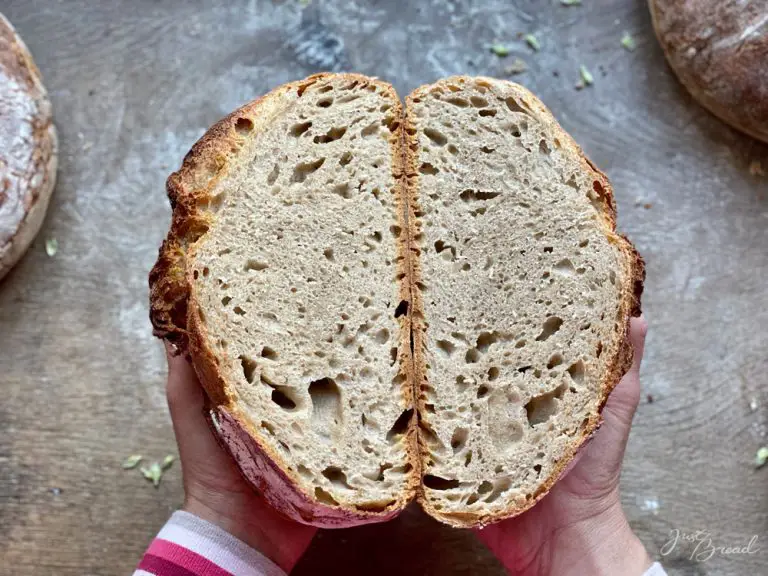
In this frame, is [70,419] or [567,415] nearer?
[567,415]

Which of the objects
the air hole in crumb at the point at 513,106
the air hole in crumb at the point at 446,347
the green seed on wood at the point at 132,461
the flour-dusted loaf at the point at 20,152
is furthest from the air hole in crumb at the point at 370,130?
the green seed on wood at the point at 132,461

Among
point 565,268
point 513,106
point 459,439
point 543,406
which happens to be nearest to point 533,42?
point 513,106

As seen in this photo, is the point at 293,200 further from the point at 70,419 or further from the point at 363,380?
the point at 70,419

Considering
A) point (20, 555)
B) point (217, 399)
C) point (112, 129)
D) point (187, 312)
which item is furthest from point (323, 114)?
point (20, 555)

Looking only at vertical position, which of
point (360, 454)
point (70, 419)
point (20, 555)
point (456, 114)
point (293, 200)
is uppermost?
point (456, 114)

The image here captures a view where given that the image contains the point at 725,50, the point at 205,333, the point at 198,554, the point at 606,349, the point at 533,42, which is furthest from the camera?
the point at 533,42

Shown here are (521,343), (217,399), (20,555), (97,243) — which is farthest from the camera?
(97,243)

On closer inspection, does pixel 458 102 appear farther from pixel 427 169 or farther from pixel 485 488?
pixel 485 488
